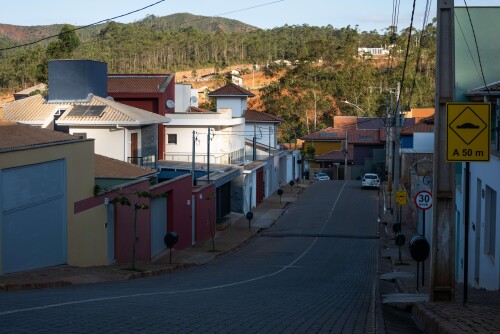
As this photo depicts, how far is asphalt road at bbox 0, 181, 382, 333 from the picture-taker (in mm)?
8992

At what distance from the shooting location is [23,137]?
59.2 feet

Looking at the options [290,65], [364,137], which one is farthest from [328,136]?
[290,65]

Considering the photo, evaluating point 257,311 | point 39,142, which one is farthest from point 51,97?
point 257,311

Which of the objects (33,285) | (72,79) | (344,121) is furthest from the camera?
(344,121)

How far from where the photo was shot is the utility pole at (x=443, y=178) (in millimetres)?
11625

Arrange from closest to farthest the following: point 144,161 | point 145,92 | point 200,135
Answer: point 144,161 → point 145,92 → point 200,135

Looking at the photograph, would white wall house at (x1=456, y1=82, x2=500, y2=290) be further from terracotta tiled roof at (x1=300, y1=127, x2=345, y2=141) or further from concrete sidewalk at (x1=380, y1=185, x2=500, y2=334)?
terracotta tiled roof at (x1=300, y1=127, x2=345, y2=141)

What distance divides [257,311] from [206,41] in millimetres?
127663

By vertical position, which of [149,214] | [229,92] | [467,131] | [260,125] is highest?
[229,92]

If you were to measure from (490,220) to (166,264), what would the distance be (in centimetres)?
1138

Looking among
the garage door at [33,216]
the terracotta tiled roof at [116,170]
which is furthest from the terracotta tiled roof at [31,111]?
the garage door at [33,216]

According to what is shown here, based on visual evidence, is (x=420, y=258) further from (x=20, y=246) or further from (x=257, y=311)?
(x=20, y=246)

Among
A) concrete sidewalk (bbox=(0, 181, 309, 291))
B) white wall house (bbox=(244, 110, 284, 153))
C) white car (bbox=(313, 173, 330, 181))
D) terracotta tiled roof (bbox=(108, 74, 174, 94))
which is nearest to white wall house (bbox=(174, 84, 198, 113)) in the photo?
terracotta tiled roof (bbox=(108, 74, 174, 94))

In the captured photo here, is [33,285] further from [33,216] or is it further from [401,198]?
[401,198]
